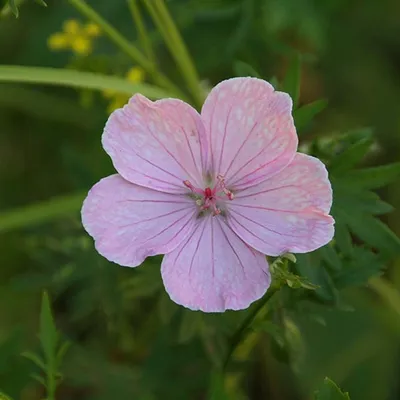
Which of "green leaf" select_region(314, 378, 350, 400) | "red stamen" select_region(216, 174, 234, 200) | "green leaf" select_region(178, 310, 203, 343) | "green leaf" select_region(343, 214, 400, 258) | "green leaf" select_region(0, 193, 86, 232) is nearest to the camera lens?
"green leaf" select_region(314, 378, 350, 400)

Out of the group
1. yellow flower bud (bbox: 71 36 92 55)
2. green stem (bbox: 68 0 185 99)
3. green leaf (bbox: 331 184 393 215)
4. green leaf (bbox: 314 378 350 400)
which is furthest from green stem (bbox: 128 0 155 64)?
green leaf (bbox: 314 378 350 400)

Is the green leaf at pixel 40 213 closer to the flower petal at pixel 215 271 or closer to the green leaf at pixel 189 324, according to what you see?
the green leaf at pixel 189 324

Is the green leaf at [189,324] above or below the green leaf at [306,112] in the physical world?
below

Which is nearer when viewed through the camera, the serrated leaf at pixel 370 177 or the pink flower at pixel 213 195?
the pink flower at pixel 213 195

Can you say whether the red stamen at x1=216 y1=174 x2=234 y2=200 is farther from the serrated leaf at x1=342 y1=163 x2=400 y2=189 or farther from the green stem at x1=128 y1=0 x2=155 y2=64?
the green stem at x1=128 y1=0 x2=155 y2=64

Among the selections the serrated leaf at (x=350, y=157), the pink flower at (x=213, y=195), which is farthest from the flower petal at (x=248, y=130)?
the serrated leaf at (x=350, y=157)

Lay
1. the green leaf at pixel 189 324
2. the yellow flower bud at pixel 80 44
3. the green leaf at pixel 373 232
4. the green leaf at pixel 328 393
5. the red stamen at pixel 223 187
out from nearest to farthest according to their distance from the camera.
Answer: the green leaf at pixel 328 393
the red stamen at pixel 223 187
the green leaf at pixel 373 232
the green leaf at pixel 189 324
the yellow flower bud at pixel 80 44

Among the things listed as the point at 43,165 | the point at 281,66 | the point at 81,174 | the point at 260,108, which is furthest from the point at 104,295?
the point at 281,66
